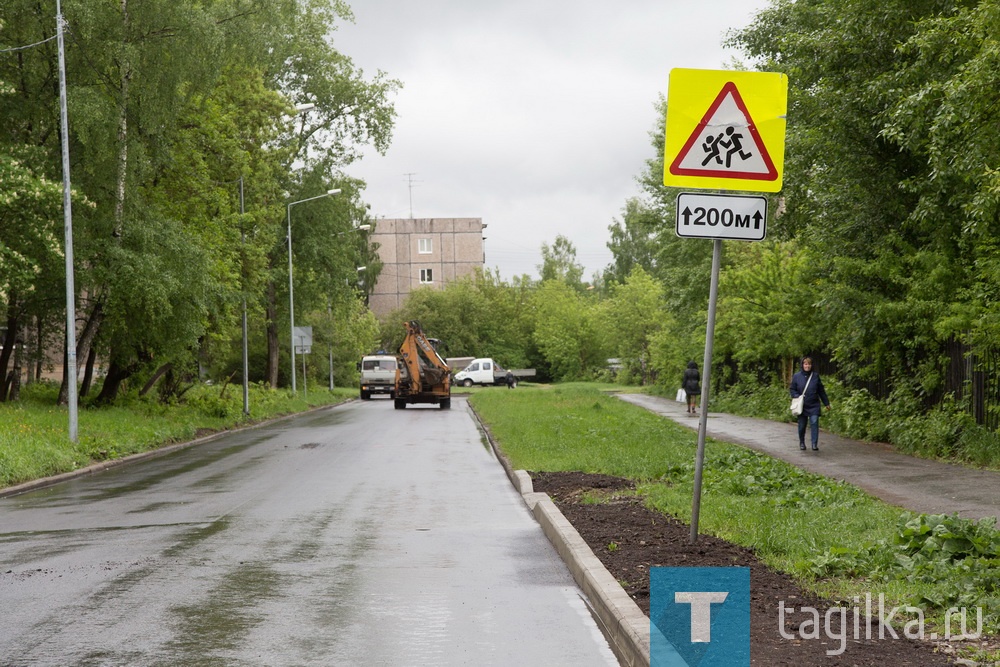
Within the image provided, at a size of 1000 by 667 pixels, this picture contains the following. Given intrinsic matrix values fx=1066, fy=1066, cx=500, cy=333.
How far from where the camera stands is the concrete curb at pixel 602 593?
6.00m

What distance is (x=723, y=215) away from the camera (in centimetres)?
827

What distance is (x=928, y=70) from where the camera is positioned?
638 inches

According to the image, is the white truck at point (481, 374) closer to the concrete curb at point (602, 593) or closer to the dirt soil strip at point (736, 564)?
the dirt soil strip at point (736, 564)

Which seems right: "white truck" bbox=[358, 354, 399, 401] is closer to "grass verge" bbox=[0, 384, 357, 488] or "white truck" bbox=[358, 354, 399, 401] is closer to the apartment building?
"grass verge" bbox=[0, 384, 357, 488]

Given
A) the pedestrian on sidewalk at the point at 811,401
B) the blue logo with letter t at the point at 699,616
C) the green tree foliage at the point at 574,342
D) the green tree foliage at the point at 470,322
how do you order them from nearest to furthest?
the blue logo with letter t at the point at 699,616
the pedestrian on sidewalk at the point at 811,401
the green tree foliage at the point at 574,342
the green tree foliage at the point at 470,322

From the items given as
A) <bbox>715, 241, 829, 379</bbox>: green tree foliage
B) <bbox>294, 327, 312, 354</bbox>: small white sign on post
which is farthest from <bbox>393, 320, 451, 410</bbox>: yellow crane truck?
<bbox>715, 241, 829, 379</bbox>: green tree foliage

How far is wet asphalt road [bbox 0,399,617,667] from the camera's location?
6234mm

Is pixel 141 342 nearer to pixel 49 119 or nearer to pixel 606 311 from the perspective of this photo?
pixel 49 119

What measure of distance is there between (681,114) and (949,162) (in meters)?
8.88

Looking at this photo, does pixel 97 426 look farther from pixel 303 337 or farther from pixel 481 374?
pixel 481 374

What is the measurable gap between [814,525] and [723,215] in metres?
2.85

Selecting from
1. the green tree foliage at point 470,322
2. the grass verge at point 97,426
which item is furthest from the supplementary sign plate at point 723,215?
the green tree foliage at point 470,322

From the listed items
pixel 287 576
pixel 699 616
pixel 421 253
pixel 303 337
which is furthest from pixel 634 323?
pixel 699 616

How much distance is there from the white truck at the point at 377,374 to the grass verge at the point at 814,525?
39.5 meters
